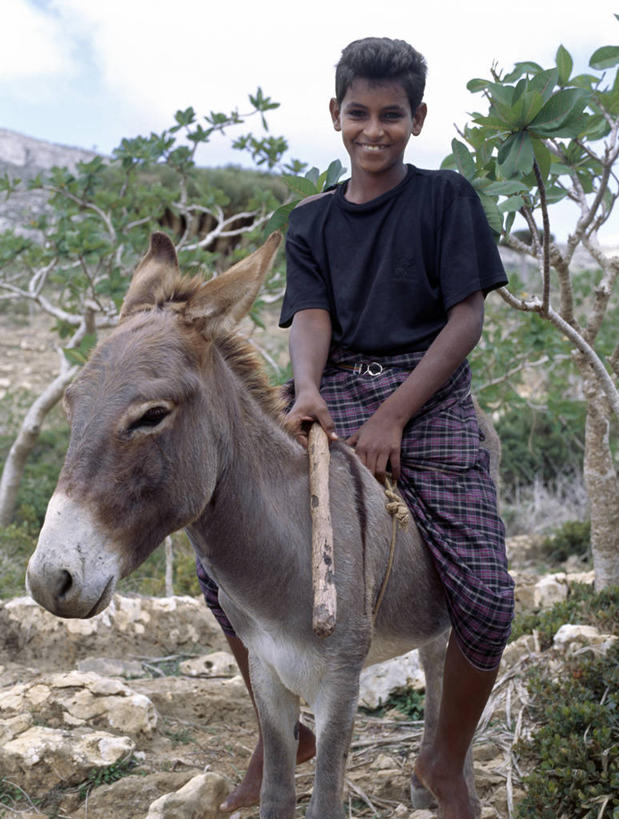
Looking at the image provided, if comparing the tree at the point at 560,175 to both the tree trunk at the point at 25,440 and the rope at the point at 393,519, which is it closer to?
the rope at the point at 393,519

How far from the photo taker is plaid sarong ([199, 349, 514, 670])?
8.73ft

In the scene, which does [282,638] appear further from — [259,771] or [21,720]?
[21,720]

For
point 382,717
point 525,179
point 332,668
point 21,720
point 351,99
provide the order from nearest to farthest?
point 332,668
point 351,99
point 525,179
point 21,720
point 382,717

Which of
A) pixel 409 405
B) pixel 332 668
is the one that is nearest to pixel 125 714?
pixel 332 668

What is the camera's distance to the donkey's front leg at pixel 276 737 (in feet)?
8.80

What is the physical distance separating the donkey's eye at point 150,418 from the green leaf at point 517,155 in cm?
155

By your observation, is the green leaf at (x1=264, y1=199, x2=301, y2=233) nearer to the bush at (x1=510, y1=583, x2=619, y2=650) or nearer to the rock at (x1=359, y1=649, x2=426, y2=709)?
the rock at (x1=359, y1=649, x2=426, y2=709)

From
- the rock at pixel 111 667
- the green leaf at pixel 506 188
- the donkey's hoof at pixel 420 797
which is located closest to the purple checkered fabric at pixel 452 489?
the green leaf at pixel 506 188

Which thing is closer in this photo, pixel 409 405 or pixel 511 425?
pixel 409 405

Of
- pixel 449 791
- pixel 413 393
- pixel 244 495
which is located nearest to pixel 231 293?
pixel 244 495

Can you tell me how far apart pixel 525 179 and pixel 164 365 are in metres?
1.89

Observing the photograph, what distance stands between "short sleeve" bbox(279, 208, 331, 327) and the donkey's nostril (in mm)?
1456

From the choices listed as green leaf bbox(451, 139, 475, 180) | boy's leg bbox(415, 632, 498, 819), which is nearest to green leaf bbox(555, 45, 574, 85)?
green leaf bbox(451, 139, 475, 180)

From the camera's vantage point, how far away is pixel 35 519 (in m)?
8.53
